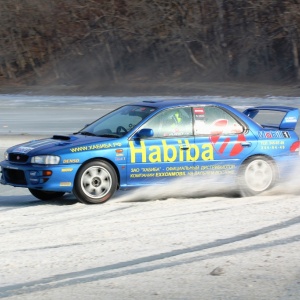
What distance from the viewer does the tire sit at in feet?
36.0

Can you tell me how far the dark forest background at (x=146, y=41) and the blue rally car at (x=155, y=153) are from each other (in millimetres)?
30347

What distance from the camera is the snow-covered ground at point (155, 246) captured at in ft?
20.4

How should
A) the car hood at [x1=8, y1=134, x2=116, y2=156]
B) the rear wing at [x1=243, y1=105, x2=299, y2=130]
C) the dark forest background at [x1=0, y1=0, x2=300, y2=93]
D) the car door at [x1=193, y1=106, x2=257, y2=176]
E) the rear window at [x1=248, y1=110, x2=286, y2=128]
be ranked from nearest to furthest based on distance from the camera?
the car hood at [x1=8, y1=134, x2=116, y2=156] < the car door at [x1=193, y1=106, x2=257, y2=176] < the rear wing at [x1=243, y1=105, x2=299, y2=130] < the rear window at [x1=248, y1=110, x2=286, y2=128] < the dark forest background at [x1=0, y1=0, x2=300, y2=93]

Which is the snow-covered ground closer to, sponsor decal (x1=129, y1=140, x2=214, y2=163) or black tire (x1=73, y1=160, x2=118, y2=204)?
black tire (x1=73, y1=160, x2=118, y2=204)

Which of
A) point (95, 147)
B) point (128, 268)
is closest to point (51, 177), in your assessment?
point (95, 147)

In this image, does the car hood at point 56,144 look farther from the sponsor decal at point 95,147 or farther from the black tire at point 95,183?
the black tire at point 95,183

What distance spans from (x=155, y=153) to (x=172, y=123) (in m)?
0.53

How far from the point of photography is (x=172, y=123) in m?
10.9

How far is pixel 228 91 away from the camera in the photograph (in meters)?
38.3

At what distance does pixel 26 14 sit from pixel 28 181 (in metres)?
45.7

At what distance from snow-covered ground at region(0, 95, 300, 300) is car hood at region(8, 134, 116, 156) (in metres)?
0.72

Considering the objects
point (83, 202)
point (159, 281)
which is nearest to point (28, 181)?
point (83, 202)

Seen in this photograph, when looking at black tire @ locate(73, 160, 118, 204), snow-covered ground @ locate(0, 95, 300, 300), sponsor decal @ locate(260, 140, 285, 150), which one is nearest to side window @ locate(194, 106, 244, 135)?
sponsor decal @ locate(260, 140, 285, 150)

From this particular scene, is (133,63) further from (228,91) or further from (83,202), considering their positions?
(83,202)
